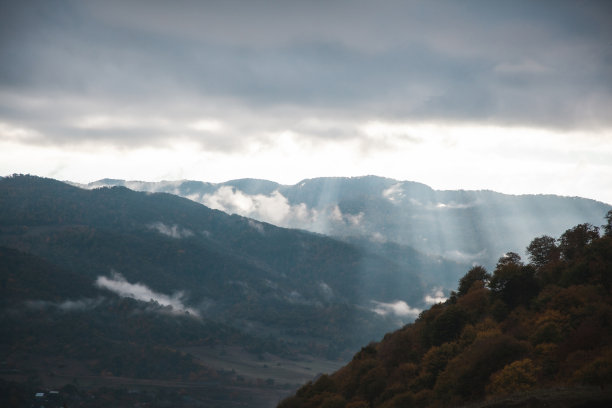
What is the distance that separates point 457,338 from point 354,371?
927 inches

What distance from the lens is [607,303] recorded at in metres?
77.7

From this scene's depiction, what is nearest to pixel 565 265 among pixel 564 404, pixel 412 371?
pixel 412 371

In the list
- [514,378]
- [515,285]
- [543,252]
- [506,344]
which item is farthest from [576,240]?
[514,378]

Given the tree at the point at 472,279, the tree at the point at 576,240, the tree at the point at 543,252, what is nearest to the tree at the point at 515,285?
the tree at the point at 576,240

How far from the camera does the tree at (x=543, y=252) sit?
401 ft

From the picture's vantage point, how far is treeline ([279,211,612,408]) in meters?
66.2

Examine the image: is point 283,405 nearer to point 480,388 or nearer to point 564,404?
point 480,388

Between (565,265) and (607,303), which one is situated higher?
(565,265)

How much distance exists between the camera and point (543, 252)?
125688 mm

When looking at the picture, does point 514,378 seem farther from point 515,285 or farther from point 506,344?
point 515,285

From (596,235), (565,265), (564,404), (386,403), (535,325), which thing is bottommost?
(386,403)

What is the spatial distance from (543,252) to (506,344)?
58.9 metres

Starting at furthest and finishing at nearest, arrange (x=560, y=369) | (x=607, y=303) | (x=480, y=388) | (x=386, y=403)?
1. (x=386, y=403)
2. (x=607, y=303)
3. (x=480, y=388)
4. (x=560, y=369)

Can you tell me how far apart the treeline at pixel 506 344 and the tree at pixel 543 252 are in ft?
0.78
